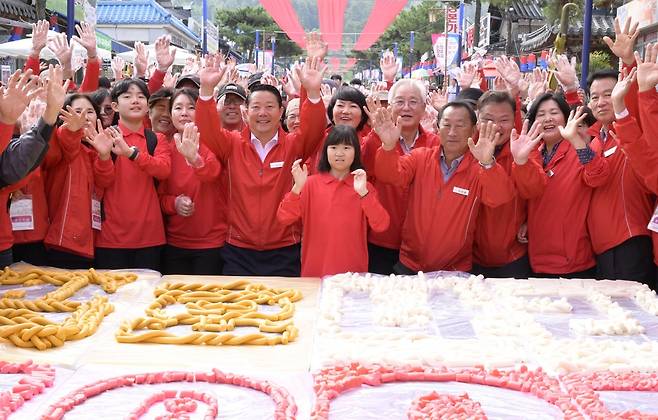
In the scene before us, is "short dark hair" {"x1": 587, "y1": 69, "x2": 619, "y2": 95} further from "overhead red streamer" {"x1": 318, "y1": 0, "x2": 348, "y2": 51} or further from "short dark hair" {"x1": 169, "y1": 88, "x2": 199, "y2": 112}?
"overhead red streamer" {"x1": 318, "y1": 0, "x2": 348, "y2": 51}

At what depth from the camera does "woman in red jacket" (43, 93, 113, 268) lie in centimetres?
439

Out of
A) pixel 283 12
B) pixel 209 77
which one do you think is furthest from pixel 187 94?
pixel 283 12

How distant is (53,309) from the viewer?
11.2 ft

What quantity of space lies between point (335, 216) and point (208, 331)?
4.43 feet

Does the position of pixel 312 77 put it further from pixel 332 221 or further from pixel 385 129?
pixel 332 221

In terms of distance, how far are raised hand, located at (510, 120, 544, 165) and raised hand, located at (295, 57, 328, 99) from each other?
136 centimetres

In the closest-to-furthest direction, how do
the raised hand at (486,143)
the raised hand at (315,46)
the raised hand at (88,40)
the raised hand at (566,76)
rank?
the raised hand at (486,143), the raised hand at (315,46), the raised hand at (566,76), the raised hand at (88,40)

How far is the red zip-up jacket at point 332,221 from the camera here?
426 centimetres

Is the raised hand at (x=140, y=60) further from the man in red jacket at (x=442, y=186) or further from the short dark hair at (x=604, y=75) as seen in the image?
the short dark hair at (x=604, y=75)

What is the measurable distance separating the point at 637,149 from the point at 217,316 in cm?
256

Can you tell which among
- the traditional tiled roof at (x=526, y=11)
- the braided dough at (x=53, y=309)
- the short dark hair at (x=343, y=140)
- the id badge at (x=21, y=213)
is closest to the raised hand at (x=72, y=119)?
the id badge at (x=21, y=213)

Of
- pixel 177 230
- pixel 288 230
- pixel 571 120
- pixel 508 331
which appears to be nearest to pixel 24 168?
pixel 177 230

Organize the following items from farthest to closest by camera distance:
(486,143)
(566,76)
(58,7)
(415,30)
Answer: (415,30), (58,7), (566,76), (486,143)

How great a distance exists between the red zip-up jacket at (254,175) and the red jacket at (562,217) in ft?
5.13
